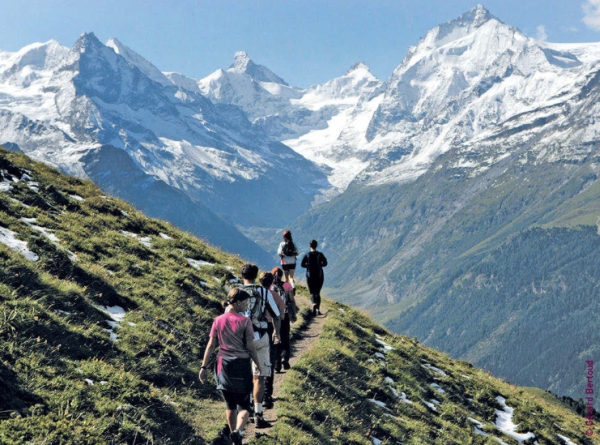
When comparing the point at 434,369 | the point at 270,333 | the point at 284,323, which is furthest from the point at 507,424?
the point at 270,333

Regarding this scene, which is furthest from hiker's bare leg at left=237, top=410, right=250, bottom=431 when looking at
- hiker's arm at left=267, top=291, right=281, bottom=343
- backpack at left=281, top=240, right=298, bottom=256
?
backpack at left=281, top=240, right=298, bottom=256

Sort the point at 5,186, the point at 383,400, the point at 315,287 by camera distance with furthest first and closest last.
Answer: the point at 315,287
the point at 5,186
the point at 383,400

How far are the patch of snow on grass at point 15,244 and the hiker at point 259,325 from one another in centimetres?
744

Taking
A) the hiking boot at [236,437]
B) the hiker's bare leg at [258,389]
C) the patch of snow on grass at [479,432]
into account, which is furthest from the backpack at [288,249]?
the hiking boot at [236,437]

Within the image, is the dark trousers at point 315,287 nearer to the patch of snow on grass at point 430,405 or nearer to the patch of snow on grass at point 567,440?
the patch of snow on grass at point 430,405

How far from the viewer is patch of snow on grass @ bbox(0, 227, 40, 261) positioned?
17.5m

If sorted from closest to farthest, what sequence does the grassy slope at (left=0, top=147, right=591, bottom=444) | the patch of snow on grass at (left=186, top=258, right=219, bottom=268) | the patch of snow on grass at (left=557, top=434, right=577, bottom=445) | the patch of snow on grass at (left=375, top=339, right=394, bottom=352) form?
the grassy slope at (left=0, top=147, right=591, bottom=444) < the patch of snow on grass at (left=557, top=434, right=577, bottom=445) < the patch of snow on grass at (left=375, top=339, right=394, bottom=352) < the patch of snow on grass at (left=186, top=258, right=219, bottom=268)

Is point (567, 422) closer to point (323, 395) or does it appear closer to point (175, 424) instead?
point (323, 395)

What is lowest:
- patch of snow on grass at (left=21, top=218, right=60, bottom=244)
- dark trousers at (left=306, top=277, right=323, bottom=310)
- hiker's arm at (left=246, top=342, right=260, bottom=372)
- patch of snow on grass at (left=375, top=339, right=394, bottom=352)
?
hiker's arm at (left=246, top=342, right=260, bottom=372)

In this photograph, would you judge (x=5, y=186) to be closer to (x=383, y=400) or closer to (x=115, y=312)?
(x=115, y=312)

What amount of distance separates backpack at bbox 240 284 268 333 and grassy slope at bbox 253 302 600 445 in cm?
258

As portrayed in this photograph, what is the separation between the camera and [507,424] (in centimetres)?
2286

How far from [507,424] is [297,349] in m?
9.00

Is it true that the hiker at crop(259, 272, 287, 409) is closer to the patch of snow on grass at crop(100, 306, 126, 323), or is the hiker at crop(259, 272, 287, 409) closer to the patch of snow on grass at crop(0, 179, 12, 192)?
the patch of snow on grass at crop(100, 306, 126, 323)
